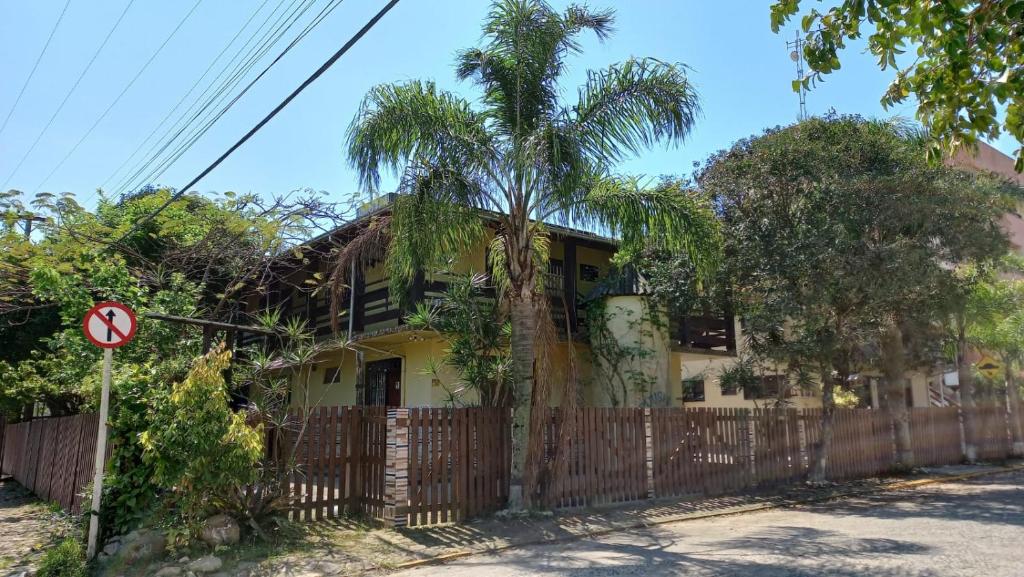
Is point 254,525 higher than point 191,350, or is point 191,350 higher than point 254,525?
point 191,350

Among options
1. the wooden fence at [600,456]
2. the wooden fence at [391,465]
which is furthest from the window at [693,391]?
the wooden fence at [391,465]

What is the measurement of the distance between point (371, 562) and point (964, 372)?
19991 millimetres

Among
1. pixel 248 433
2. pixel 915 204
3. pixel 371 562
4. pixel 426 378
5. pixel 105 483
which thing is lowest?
pixel 371 562

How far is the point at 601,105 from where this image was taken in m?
10.1

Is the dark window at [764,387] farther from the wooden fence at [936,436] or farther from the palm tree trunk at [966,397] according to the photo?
the palm tree trunk at [966,397]

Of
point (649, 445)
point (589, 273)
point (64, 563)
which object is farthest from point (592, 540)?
point (589, 273)

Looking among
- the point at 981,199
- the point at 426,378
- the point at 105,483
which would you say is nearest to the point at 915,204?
the point at 981,199

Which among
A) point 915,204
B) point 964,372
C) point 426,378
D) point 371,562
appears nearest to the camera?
point 371,562

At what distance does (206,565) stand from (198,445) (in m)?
1.19

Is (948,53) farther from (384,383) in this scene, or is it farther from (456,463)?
(384,383)

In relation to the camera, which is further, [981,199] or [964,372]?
[964,372]

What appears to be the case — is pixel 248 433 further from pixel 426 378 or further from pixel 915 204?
pixel 915 204

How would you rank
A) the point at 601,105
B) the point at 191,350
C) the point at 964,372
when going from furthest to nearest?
the point at 964,372 < the point at 191,350 < the point at 601,105

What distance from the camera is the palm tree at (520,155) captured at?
→ 9805 millimetres
